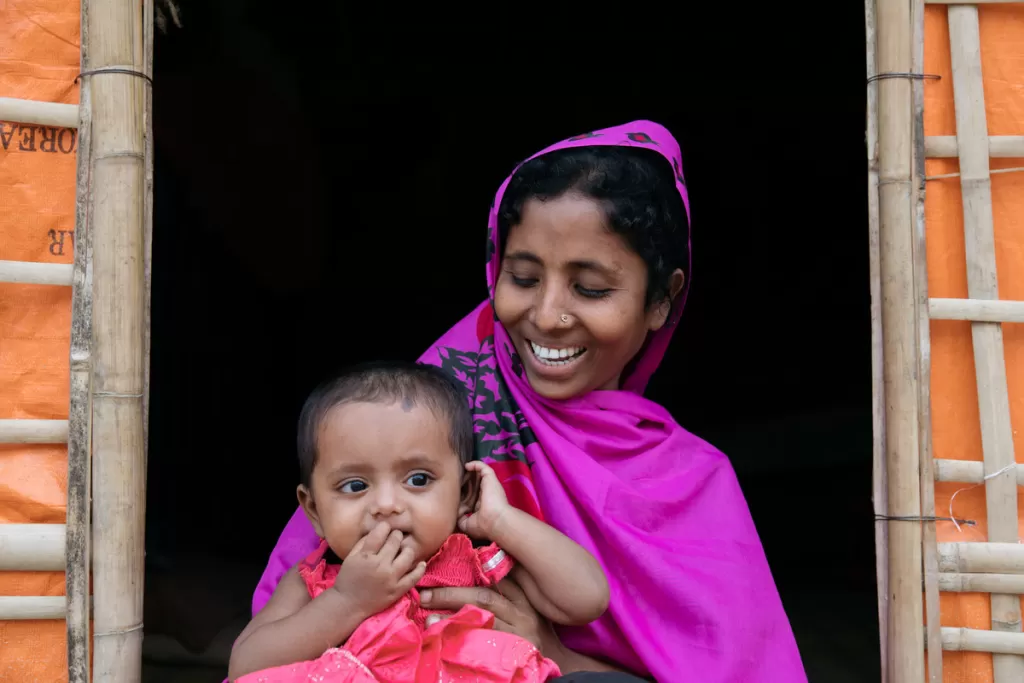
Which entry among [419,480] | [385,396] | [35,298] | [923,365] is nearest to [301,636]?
[419,480]

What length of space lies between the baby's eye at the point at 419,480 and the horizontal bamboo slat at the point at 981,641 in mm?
1214

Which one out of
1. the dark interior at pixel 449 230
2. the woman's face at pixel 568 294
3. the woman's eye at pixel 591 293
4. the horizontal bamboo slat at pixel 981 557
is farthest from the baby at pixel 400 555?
the dark interior at pixel 449 230

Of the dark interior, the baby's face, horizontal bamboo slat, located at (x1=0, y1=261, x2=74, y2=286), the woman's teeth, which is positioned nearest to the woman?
→ the woman's teeth

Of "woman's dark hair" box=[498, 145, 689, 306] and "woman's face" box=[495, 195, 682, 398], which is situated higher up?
"woman's dark hair" box=[498, 145, 689, 306]

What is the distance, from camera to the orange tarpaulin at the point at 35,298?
210 centimetres

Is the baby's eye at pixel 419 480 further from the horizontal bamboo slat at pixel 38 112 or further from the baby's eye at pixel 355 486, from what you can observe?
the horizontal bamboo slat at pixel 38 112

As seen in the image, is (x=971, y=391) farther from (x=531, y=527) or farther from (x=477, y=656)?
(x=477, y=656)

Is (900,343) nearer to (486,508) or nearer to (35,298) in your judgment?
(486,508)

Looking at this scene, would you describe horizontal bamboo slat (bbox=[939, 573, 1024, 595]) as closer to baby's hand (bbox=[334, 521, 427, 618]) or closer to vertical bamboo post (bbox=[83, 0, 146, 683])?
baby's hand (bbox=[334, 521, 427, 618])

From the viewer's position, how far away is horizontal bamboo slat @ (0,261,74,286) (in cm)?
210

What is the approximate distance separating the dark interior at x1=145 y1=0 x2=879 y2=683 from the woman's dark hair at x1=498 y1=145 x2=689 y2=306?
2.41m

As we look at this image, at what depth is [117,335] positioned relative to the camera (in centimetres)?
212

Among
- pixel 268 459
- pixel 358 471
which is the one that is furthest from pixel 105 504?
pixel 268 459

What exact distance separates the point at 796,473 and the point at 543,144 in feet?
7.66
